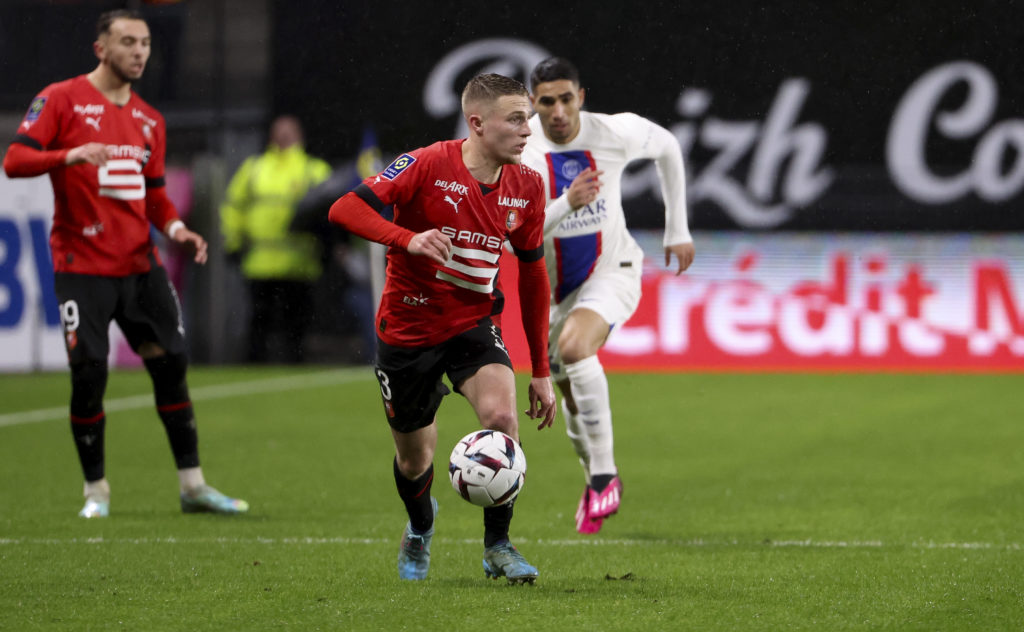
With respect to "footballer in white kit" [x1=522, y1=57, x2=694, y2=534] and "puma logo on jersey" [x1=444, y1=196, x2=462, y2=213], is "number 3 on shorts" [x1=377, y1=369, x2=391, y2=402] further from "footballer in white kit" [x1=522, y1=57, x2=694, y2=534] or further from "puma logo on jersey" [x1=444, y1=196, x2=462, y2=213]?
"footballer in white kit" [x1=522, y1=57, x2=694, y2=534]

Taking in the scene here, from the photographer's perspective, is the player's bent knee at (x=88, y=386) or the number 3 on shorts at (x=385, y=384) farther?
the player's bent knee at (x=88, y=386)

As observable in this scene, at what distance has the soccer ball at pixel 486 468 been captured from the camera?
4754mm

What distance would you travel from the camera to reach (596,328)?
6727 millimetres

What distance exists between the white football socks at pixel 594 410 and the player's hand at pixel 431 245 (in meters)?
2.25

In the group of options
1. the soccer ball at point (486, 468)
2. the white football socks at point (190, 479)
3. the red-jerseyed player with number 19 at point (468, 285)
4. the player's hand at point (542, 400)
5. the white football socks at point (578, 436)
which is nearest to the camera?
the soccer ball at point (486, 468)

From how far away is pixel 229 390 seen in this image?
13320mm

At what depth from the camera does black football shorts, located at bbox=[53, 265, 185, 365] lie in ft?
22.0

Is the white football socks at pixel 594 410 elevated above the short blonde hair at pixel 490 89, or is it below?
below

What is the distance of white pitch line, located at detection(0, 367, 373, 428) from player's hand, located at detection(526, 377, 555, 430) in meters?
6.27

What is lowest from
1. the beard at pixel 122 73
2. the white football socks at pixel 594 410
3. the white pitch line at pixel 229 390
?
the white pitch line at pixel 229 390

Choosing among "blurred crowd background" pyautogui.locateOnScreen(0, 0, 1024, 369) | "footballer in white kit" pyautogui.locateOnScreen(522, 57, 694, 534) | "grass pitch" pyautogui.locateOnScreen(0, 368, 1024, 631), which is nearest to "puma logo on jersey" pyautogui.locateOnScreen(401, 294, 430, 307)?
"grass pitch" pyautogui.locateOnScreen(0, 368, 1024, 631)

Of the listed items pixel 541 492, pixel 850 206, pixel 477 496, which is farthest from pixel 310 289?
pixel 477 496

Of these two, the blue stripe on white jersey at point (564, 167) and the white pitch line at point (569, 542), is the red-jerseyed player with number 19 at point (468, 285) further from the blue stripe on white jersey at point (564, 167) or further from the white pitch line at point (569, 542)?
the blue stripe on white jersey at point (564, 167)

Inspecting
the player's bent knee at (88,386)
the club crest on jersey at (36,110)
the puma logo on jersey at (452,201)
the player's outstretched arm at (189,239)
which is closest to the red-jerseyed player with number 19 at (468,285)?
the puma logo on jersey at (452,201)
